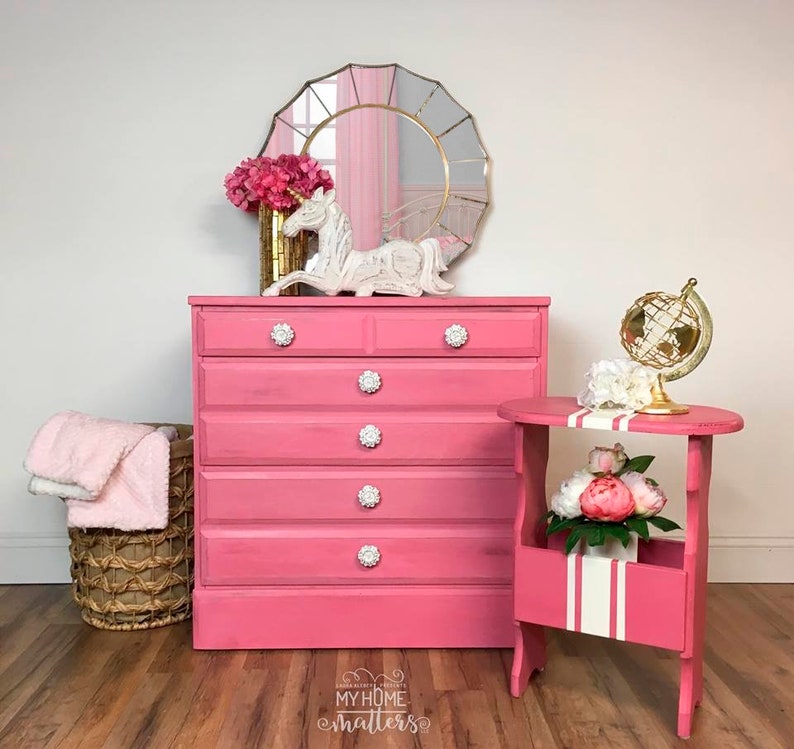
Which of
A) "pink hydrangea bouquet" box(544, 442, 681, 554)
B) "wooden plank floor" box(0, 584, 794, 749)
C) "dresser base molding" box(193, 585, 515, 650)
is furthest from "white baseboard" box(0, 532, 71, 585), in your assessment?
"pink hydrangea bouquet" box(544, 442, 681, 554)

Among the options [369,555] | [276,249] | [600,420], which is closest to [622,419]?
[600,420]

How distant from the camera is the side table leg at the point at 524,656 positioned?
2.07 meters

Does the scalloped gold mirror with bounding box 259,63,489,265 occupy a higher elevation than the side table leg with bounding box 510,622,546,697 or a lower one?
higher

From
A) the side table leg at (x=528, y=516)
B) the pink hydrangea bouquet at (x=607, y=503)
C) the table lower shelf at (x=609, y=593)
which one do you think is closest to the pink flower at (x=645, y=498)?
the pink hydrangea bouquet at (x=607, y=503)

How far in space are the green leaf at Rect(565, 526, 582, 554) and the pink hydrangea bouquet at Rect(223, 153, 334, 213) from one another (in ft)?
4.04

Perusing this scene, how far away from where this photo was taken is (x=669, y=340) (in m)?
1.99

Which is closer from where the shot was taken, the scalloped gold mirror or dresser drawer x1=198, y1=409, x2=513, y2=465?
dresser drawer x1=198, y1=409, x2=513, y2=465

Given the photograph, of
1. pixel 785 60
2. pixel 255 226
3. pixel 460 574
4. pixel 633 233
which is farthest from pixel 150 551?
pixel 785 60

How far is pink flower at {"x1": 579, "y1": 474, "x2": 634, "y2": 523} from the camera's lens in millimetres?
1941

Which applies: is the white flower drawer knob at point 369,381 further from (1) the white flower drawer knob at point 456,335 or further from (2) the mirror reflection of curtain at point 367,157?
(2) the mirror reflection of curtain at point 367,157

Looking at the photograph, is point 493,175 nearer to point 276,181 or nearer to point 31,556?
point 276,181

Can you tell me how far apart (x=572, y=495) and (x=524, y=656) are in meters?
0.41

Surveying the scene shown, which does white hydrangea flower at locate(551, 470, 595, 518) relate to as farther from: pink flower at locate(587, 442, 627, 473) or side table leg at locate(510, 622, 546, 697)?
side table leg at locate(510, 622, 546, 697)

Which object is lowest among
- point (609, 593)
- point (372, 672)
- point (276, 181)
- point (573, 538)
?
point (372, 672)
